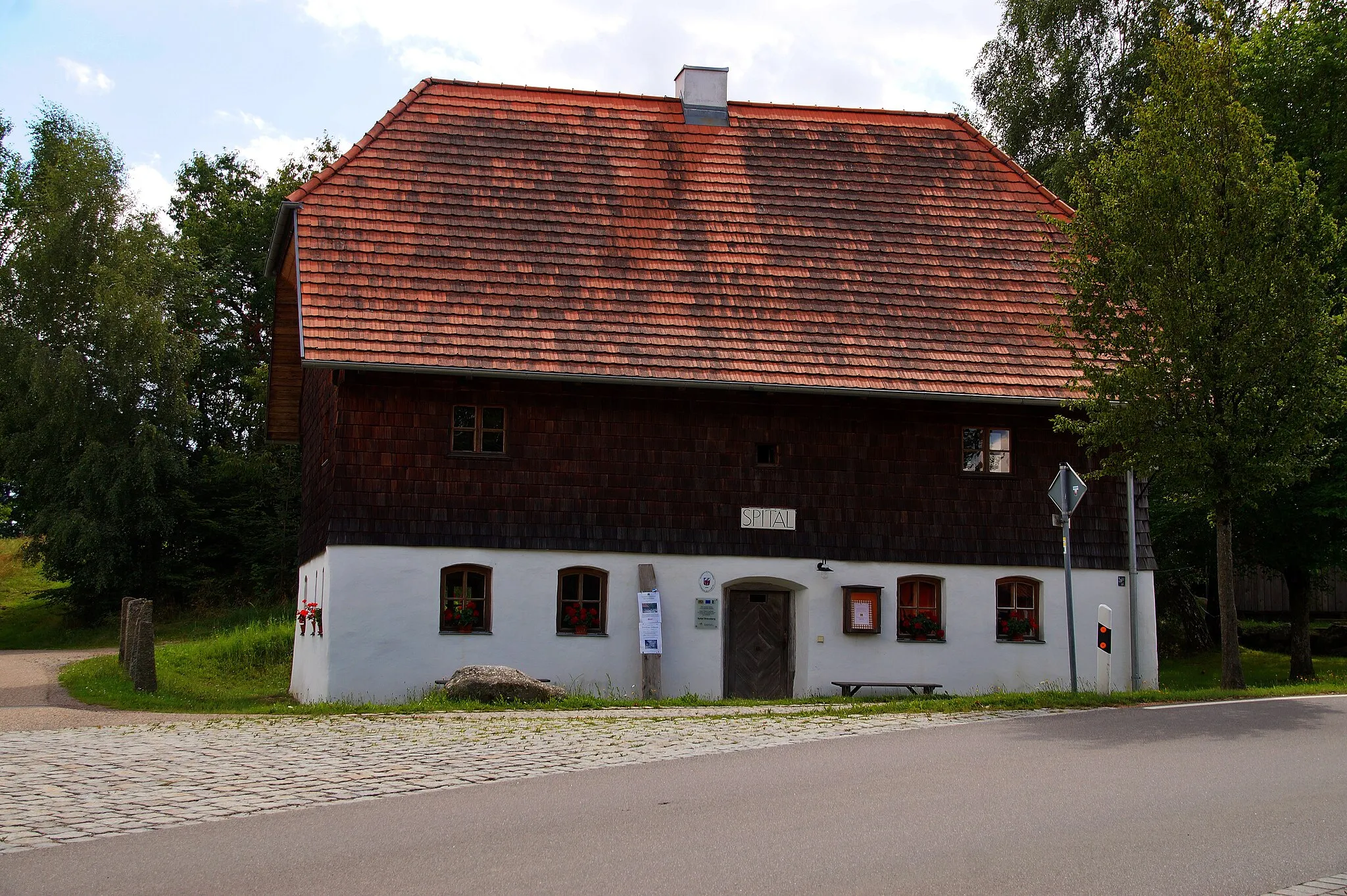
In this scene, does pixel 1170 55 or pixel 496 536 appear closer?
pixel 1170 55

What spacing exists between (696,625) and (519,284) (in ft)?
19.4

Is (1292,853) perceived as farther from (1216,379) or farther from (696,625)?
(696,625)

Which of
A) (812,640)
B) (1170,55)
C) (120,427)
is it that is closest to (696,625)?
(812,640)

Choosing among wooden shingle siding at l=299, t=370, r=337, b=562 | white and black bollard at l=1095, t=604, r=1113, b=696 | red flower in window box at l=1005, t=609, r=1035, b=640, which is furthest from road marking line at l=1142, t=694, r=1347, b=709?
wooden shingle siding at l=299, t=370, r=337, b=562

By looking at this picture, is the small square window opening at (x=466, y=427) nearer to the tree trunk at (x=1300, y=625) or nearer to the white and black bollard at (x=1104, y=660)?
the white and black bollard at (x=1104, y=660)

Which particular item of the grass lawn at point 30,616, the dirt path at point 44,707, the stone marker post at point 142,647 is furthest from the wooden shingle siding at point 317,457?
the grass lawn at point 30,616

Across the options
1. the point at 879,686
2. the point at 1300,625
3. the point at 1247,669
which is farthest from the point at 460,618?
the point at 1247,669

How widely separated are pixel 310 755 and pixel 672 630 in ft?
30.4

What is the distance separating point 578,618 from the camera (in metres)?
21.2

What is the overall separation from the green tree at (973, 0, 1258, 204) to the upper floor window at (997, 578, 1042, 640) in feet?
54.9

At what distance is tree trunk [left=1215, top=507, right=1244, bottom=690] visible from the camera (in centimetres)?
1909

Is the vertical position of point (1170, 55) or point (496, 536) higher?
point (1170, 55)

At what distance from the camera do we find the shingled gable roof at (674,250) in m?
21.0

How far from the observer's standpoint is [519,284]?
2175 cm
